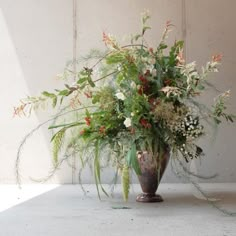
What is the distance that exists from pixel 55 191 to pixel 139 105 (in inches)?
34.5

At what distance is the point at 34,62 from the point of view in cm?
282

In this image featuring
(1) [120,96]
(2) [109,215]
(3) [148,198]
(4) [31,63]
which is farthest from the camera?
(4) [31,63]

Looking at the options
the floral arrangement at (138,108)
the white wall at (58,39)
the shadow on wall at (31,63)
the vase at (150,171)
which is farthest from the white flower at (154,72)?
the shadow on wall at (31,63)

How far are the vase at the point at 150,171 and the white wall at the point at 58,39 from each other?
Result: 0.78 metres

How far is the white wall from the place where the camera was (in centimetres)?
279

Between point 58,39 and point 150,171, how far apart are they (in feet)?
4.03

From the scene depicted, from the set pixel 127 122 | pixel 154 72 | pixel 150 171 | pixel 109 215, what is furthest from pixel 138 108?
pixel 109 215

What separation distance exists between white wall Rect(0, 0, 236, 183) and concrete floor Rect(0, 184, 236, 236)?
437 mm

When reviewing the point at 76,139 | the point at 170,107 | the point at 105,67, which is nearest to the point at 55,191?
the point at 76,139

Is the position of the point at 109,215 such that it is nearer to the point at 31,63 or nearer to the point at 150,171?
the point at 150,171

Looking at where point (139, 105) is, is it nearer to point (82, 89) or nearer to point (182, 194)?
point (82, 89)

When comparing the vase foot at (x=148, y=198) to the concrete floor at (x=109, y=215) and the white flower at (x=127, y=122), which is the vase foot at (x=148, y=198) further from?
the white flower at (x=127, y=122)

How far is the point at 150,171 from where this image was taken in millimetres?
1920

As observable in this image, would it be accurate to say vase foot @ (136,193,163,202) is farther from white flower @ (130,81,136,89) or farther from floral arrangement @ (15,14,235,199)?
white flower @ (130,81,136,89)
